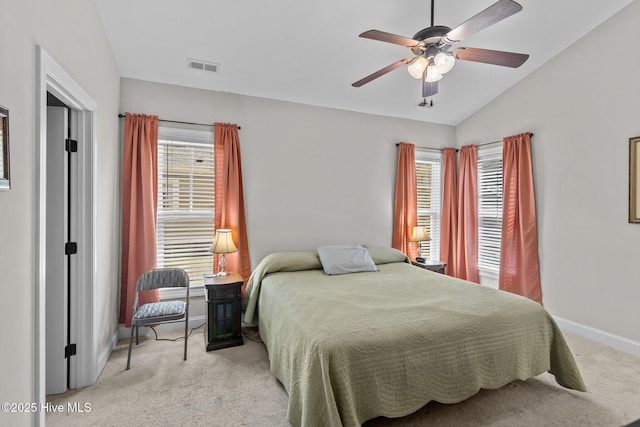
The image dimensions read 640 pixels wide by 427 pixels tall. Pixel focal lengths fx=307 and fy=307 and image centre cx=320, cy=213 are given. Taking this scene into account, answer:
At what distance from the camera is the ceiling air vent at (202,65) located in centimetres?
305

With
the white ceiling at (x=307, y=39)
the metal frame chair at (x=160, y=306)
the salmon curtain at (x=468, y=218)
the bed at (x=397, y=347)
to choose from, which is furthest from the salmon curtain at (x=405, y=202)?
the metal frame chair at (x=160, y=306)

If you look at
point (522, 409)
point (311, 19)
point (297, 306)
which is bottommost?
point (522, 409)

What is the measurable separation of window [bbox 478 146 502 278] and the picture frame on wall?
4.43 ft

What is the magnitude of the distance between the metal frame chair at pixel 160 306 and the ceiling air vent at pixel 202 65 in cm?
206

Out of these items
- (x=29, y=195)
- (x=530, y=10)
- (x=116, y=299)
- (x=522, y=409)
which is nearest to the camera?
(x=29, y=195)

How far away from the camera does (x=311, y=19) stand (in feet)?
8.96

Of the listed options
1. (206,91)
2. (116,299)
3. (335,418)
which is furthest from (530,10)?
(116,299)

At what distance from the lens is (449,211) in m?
4.63

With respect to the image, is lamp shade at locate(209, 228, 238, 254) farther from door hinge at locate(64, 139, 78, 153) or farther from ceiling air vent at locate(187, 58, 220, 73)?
ceiling air vent at locate(187, 58, 220, 73)

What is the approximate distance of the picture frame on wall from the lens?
2852mm

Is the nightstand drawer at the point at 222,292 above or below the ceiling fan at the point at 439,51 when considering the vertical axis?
below

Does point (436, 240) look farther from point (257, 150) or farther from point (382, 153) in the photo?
point (257, 150)

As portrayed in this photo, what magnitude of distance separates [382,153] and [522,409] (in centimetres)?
319

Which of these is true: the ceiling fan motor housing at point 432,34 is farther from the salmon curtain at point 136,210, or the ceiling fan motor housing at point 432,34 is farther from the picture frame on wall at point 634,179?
the salmon curtain at point 136,210
